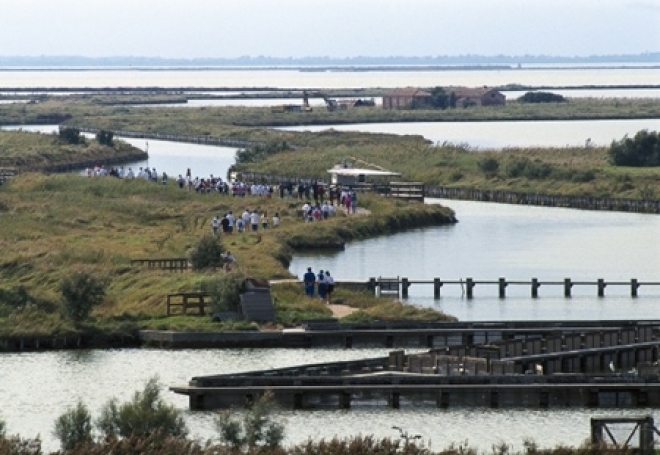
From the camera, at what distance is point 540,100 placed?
199 meters

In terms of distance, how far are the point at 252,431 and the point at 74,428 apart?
293cm

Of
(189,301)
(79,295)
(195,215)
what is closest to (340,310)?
(189,301)

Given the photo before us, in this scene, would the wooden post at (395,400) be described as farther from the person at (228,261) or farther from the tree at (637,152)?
the tree at (637,152)

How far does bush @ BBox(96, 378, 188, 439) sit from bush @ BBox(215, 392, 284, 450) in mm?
712

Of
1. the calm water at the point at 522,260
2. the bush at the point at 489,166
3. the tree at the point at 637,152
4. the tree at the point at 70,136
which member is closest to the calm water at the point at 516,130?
the tree at the point at 637,152

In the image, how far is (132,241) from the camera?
5959 cm

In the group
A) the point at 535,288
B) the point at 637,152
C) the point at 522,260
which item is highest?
the point at 535,288

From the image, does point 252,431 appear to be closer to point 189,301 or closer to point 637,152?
point 189,301

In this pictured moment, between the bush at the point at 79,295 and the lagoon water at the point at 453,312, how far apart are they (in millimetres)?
1788

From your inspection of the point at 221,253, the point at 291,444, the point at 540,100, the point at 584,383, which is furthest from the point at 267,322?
the point at 540,100

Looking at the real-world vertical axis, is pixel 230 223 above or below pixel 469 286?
above

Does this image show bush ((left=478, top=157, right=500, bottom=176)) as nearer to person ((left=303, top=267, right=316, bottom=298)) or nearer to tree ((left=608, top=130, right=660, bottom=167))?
tree ((left=608, top=130, right=660, bottom=167))

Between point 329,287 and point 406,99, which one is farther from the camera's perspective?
point 406,99

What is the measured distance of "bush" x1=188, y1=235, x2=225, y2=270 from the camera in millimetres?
51719
